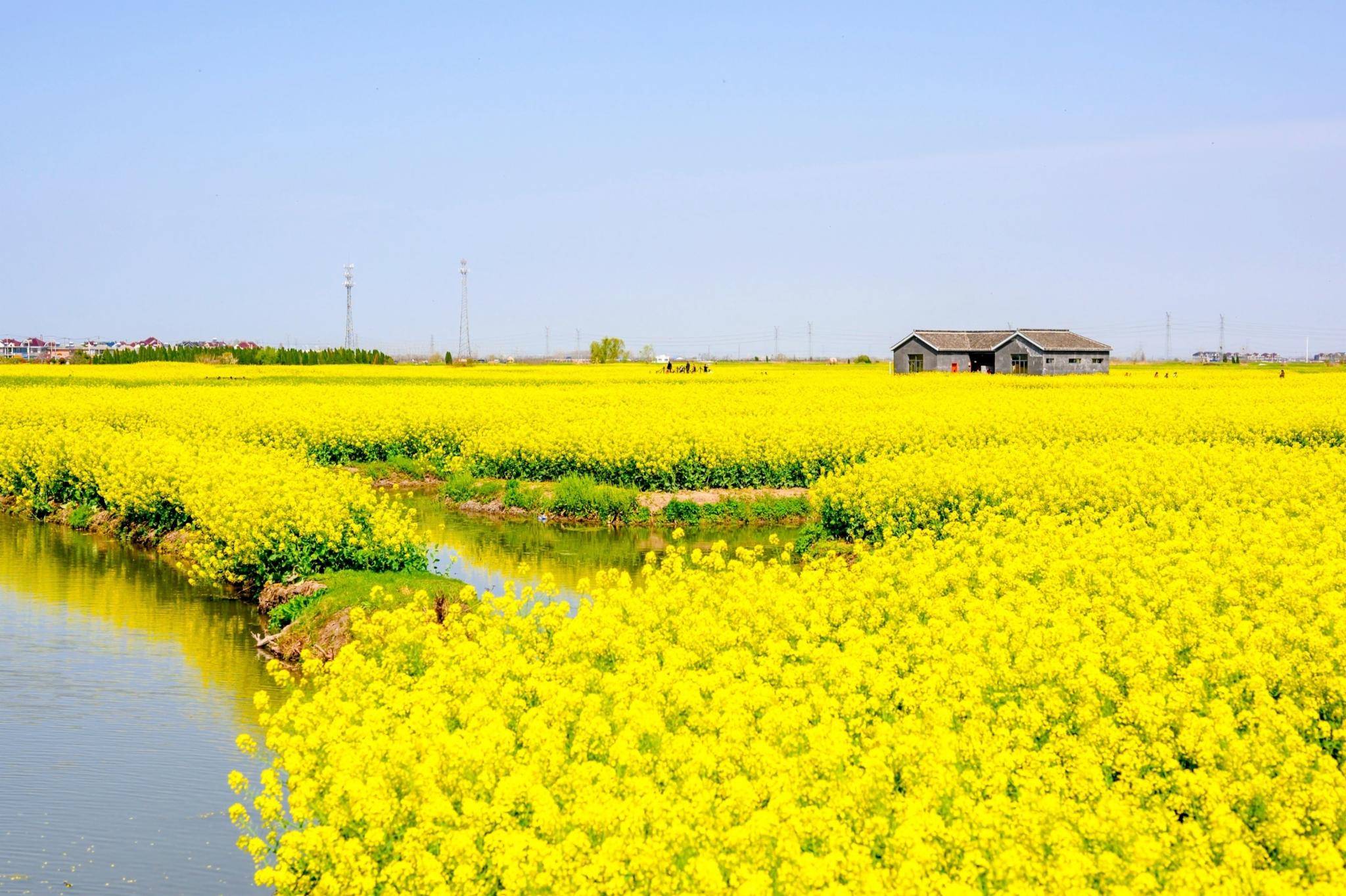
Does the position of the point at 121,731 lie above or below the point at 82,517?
below

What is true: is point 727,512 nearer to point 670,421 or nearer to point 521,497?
point 521,497

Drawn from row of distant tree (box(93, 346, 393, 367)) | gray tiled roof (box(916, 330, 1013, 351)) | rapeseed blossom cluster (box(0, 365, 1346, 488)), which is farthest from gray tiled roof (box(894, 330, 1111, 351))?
row of distant tree (box(93, 346, 393, 367))

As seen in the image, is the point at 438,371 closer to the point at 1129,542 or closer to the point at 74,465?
the point at 74,465

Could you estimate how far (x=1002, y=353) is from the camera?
271 ft

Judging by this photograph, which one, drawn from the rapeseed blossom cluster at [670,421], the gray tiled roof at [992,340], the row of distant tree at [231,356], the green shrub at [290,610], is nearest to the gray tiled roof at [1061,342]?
the gray tiled roof at [992,340]

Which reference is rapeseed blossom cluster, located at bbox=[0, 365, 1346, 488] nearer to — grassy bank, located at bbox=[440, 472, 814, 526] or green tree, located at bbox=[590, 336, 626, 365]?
grassy bank, located at bbox=[440, 472, 814, 526]

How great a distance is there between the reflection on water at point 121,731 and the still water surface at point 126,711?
0.07ft

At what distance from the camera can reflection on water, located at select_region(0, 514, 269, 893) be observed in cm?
1043

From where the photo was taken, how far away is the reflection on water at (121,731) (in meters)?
10.4

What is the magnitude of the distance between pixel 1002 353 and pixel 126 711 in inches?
2944

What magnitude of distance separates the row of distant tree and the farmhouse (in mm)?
47190

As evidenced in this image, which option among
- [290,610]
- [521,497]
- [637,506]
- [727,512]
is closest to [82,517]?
[521,497]

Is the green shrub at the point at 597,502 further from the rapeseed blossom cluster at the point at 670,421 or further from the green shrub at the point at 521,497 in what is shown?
the rapeseed blossom cluster at the point at 670,421

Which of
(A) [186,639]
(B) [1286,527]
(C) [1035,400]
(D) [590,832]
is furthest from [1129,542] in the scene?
(C) [1035,400]
